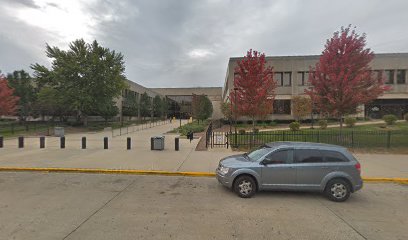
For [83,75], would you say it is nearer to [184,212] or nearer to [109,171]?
[109,171]

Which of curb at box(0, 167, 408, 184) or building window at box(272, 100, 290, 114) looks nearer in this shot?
curb at box(0, 167, 408, 184)

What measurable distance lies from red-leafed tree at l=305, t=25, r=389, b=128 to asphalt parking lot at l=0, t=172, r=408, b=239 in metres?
8.29

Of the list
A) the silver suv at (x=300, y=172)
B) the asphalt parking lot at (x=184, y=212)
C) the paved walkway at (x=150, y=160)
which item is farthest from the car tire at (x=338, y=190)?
the paved walkway at (x=150, y=160)

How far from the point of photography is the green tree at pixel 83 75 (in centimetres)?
2929

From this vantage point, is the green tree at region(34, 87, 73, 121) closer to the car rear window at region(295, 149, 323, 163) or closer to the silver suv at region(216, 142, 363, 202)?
the silver suv at region(216, 142, 363, 202)

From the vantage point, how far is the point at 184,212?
501 centimetres

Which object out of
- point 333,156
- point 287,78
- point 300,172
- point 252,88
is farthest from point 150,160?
point 287,78

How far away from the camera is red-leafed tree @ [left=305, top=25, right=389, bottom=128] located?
14180 mm

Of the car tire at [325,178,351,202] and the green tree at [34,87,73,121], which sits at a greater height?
the green tree at [34,87,73,121]

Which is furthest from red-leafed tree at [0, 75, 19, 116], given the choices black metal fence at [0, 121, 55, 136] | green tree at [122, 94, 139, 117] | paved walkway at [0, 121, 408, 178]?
green tree at [122, 94, 139, 117]

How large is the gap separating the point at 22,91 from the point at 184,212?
35.6 m

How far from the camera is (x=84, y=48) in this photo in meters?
31.4

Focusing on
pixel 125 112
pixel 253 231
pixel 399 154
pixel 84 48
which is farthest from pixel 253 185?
pixel 125 112

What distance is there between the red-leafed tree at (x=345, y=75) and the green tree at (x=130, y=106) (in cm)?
3819
